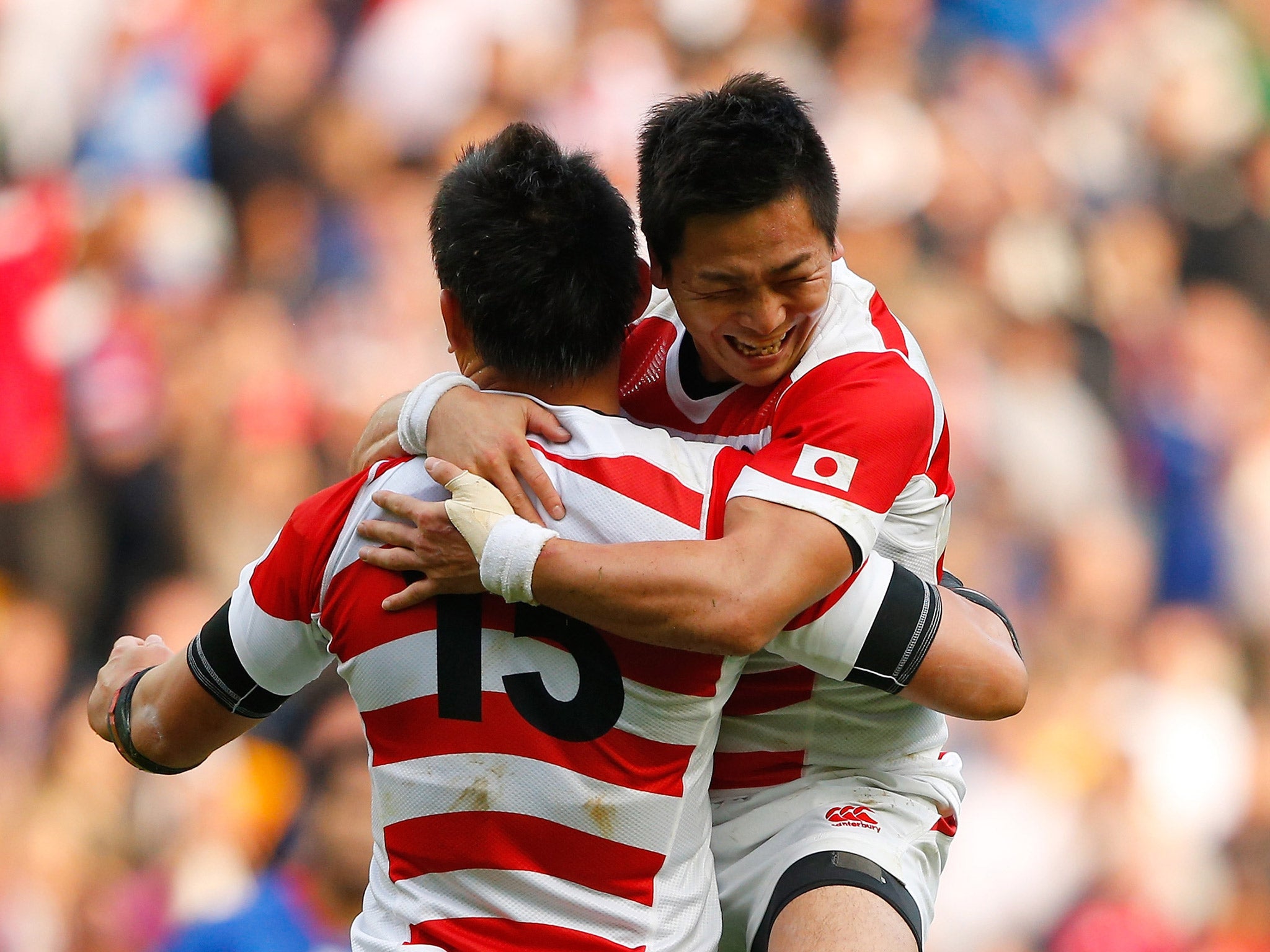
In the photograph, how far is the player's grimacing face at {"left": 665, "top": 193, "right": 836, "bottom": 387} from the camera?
2123 mm

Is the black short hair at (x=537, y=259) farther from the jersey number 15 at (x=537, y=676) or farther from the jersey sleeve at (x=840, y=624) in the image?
the jersey sleeve at (x=840, y=624)

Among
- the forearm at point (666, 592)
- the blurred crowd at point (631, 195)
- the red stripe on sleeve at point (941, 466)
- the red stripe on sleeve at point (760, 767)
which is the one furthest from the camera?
the blurred crowd at point (631, 195)

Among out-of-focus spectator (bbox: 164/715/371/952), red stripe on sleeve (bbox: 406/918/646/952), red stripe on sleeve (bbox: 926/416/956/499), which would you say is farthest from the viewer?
out-of-focus spectator (bbox: 164/715/371/952)

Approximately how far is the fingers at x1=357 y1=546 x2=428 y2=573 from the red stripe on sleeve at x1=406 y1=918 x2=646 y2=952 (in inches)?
19.7

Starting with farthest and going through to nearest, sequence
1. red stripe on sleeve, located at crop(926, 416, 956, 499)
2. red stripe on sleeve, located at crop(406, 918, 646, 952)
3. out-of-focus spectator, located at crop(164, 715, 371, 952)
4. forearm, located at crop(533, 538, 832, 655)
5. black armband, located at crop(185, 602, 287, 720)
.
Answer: out-of-focus spectator, located at crop(164, 715, 371, 952), red stripe on sleeve, located at crop(926, 416, 956, 499), black armband, located at crop(185, 602, 287, 720), red stripe on sleeve, located at crop(406, 918, 646, 952), forearm, located at crop(533, 538, 832, 655)

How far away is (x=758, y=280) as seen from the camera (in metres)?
2.13

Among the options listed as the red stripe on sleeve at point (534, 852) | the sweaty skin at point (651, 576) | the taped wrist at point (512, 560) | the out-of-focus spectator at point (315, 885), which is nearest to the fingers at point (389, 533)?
the sweaty skin at point (651, 576)

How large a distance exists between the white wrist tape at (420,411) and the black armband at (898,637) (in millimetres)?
694

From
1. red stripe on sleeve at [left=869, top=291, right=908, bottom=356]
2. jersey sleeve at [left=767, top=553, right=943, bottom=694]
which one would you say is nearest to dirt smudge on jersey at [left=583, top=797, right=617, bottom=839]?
jersey sleeve at [left=767, top=553, right=943, bottom=694]

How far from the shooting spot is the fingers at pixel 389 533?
6.24 ft

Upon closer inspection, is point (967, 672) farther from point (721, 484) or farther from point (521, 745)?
point (521, 745)

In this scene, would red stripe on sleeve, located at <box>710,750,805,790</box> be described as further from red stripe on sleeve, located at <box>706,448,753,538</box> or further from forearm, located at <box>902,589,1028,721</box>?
red stripe on sleeve, located at <box>706,448,753,538</box>

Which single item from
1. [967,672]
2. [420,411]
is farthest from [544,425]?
[967,672]

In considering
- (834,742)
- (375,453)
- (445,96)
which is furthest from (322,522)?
(445,96)
